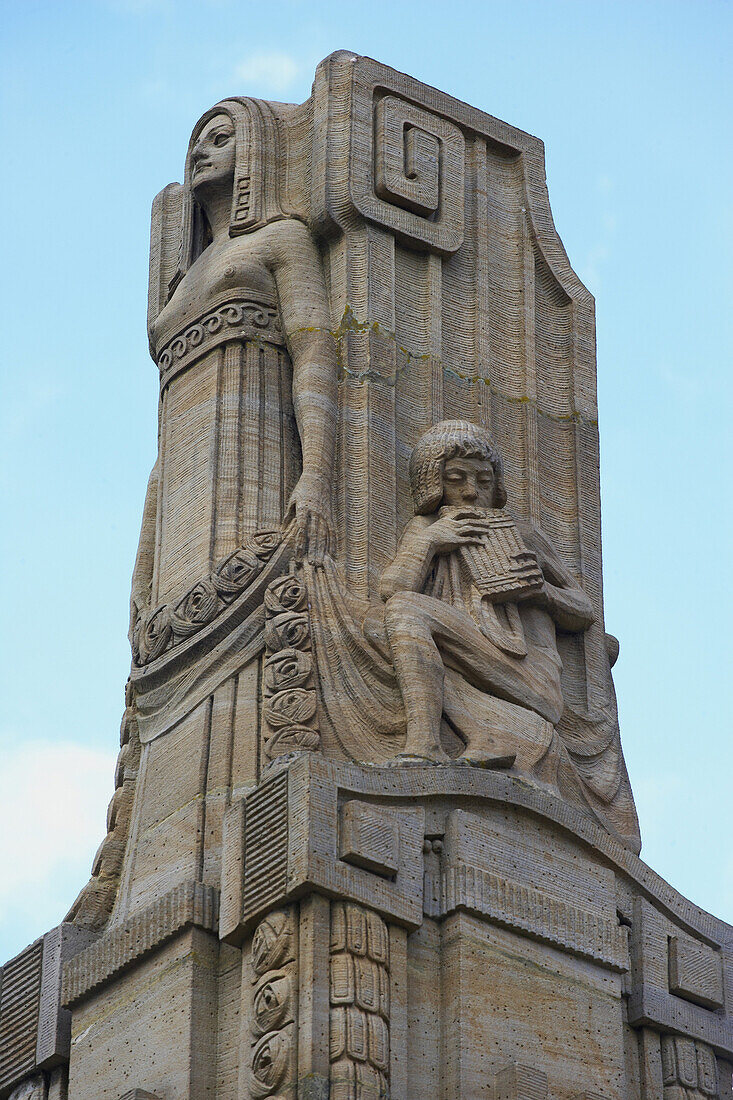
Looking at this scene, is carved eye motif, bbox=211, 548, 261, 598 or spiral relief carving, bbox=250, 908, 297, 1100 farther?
carved eye motif, bbox=211, 548, 261, 598

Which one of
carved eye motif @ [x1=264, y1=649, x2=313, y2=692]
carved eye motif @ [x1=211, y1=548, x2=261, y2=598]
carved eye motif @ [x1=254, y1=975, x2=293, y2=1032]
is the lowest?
carved eye motif @ [x1=254, y1=975, x2=293, y2=1032]

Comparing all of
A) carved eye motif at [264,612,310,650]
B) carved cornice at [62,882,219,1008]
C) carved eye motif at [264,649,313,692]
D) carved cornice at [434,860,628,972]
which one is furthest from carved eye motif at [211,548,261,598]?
carved cornice at [434,860,628,972]

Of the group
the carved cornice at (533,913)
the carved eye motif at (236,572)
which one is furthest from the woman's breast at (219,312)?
the carved cornice at (533,913)

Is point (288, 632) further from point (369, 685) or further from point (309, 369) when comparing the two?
point (309, 369)

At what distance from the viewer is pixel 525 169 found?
21.2m

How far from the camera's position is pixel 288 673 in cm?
1755

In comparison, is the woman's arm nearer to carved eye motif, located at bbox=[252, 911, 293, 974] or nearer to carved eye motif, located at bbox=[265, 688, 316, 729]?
carved eye motif, located at bbox=[265, 688, 316, 729]

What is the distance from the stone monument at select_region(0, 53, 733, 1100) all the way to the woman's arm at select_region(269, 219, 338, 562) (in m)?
0.02

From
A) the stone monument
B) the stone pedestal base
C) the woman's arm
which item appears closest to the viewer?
the stone pedestal base

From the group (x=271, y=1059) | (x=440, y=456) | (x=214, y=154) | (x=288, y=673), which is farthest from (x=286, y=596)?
(x=214, y=154)

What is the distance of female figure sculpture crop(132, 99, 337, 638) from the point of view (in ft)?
61.7

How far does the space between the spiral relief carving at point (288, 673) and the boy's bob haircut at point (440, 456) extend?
4.34 ft

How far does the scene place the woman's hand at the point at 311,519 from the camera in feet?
59.7

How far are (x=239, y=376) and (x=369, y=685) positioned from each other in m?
3.01
